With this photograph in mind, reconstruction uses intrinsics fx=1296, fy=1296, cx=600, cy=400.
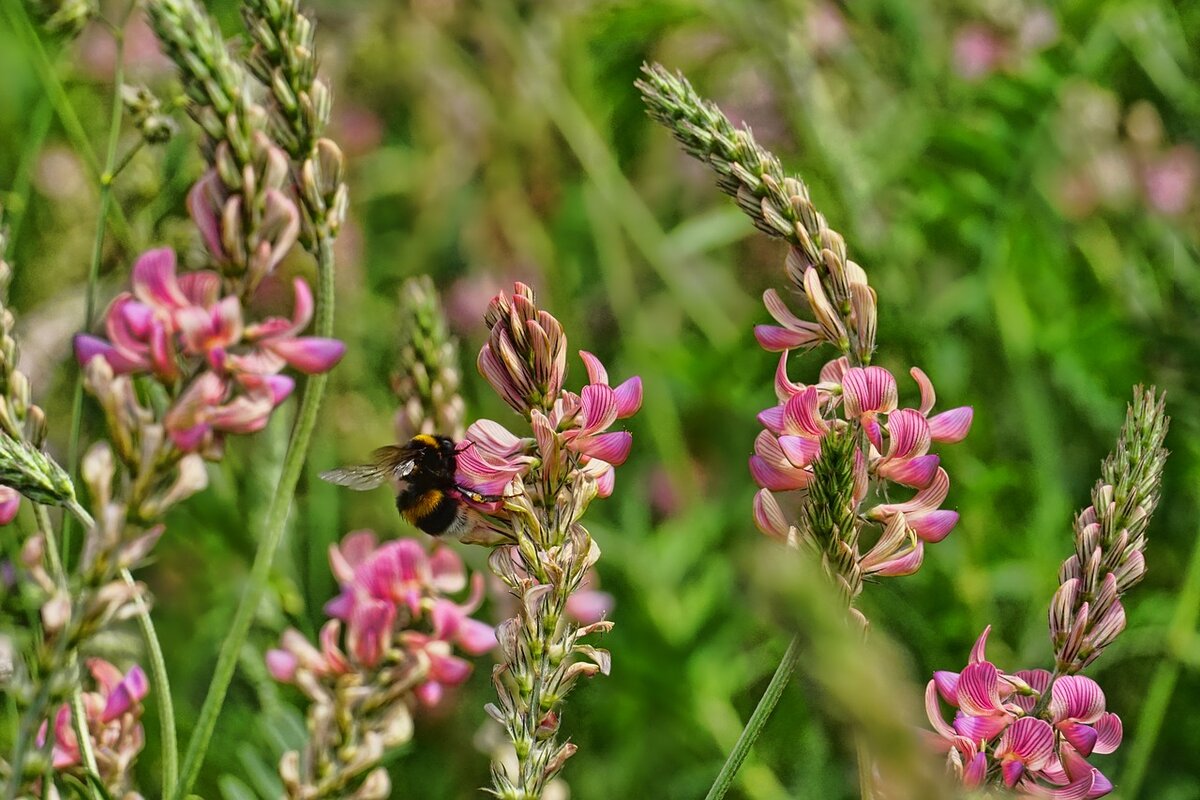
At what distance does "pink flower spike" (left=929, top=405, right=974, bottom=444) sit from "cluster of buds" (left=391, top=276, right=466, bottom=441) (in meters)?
0.52

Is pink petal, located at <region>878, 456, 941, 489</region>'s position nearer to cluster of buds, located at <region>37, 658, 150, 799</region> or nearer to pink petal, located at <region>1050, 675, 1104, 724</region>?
pink petal, located at <region>1050, 675, 1104, 724</region>

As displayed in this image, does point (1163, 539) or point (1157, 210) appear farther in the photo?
point (1157, 210)

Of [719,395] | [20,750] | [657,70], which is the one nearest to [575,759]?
[719,395]

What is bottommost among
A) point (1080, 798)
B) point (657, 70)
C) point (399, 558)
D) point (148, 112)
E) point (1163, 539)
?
point (1163, 539)

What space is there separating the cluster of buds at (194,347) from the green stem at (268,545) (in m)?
0.07

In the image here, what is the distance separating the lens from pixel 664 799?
2066 millimetres

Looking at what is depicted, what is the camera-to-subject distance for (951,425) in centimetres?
95

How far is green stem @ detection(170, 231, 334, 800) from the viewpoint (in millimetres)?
908

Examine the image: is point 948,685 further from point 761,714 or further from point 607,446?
point 607,446

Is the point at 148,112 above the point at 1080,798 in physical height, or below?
above

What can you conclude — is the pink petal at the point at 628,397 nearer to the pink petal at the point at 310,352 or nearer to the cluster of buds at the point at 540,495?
the cluster of buds at the point at 540,495

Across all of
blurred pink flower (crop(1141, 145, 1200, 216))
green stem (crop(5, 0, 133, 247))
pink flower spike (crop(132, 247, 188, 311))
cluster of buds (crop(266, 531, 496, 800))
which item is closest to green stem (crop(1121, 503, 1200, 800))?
cluster of buds (crop(266, 531, 496, 800))

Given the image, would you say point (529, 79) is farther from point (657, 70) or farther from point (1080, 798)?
point (1080, 798)

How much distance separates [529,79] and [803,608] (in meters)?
2.85
